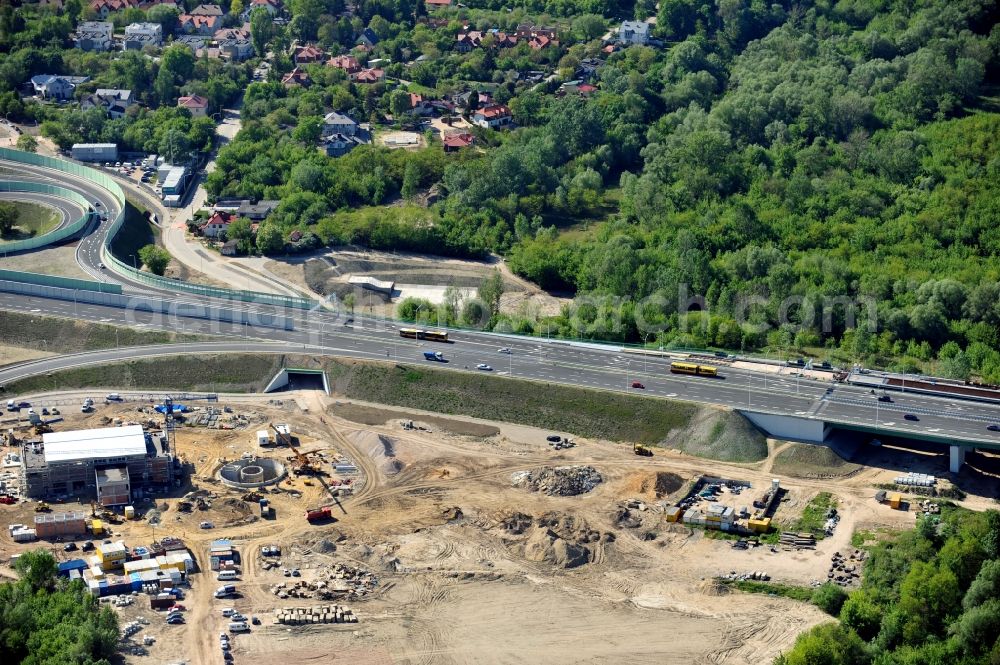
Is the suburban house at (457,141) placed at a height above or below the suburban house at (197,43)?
below

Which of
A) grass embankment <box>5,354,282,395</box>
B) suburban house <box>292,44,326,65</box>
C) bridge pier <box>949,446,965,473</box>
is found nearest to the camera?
bridge pier <box>949,446,965,473</box>

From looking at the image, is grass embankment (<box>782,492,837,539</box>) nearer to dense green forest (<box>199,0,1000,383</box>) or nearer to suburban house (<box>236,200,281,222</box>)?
dense green forest (<box>199,0,1000,383</box>)

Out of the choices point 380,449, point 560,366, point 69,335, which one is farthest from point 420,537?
point 69,335

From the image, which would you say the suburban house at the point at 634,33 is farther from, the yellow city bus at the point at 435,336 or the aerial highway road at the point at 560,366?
the yellow city bus at the point at 435,336

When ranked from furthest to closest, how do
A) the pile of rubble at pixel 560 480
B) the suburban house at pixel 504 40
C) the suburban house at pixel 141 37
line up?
the suburban house at pixel 504 40 → the suburban house at pixel 141 37 → the pile of rubble at pixel 560 480

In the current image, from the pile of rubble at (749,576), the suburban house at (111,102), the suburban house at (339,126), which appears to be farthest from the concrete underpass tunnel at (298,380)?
the suburban house at (111,102)

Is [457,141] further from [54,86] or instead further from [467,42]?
[54,86]

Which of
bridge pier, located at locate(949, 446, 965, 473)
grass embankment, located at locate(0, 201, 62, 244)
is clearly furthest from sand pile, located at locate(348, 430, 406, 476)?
grass embankment, located at locate(0, 201, 62, 244)
